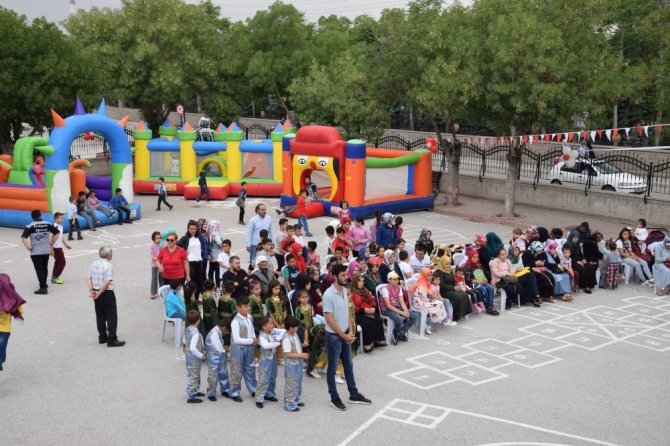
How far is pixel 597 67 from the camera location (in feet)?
77.6

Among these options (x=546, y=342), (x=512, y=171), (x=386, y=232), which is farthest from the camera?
(x=512, y=171)

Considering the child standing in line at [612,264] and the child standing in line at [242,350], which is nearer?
the child standing in line at [242,350]

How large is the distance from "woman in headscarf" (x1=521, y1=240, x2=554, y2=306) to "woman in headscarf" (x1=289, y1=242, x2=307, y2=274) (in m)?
4.64

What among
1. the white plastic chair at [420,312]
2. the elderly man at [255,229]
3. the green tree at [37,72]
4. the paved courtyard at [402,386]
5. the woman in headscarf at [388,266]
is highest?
the green tree at [37,72]

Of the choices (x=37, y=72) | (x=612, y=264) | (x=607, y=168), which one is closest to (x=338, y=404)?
(x=612, y=264)

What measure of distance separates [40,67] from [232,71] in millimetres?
13036

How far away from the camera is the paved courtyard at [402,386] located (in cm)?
975

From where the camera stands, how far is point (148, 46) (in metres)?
36.7

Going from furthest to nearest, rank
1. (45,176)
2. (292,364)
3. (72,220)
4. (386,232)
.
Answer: (45,176) < (72,220) < (386,232) < (292,364)

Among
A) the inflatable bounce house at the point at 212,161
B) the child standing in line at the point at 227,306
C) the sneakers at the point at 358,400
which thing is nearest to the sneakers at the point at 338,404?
the sneakers at the point at 358,400

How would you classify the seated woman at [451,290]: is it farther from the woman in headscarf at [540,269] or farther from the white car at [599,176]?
the white car at [599,176]

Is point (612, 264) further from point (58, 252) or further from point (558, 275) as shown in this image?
point (58, 252)

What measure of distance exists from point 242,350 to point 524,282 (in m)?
7.13

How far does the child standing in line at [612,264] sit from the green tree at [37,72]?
71.5 feet
